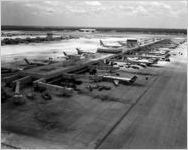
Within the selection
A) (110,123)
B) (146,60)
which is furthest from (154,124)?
(146,60)

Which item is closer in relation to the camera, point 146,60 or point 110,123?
point 110,123

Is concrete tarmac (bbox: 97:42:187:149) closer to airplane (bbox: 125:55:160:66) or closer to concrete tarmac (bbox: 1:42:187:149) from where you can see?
concrete tarmac (bbox: 1:42:187:149)

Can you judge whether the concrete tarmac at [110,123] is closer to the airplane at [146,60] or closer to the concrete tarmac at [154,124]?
the concrete tarmac at [154,124]

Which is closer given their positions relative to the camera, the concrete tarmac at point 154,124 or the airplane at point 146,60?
the concrete tarmac at point 154,124

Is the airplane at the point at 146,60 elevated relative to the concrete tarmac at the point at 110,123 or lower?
elevated

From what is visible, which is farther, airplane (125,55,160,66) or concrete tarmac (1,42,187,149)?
airplane (125,55,160,66)

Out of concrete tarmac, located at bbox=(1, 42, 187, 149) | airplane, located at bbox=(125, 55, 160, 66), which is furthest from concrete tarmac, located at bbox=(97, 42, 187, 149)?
airplane, located at bbox=(125, 55, 160, 66)

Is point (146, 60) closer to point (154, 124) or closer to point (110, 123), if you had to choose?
point (154, 124)

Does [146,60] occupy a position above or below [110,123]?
above

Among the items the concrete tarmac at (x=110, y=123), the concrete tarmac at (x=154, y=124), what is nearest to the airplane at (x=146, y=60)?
the concrete tarmac at (x=154, y=124)

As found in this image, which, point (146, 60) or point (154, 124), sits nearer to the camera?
point (154, 124)

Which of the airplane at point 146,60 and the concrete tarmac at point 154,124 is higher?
the airplane at point 146,60

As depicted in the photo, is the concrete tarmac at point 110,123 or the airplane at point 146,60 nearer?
the concrete tarmac at point 110,123
